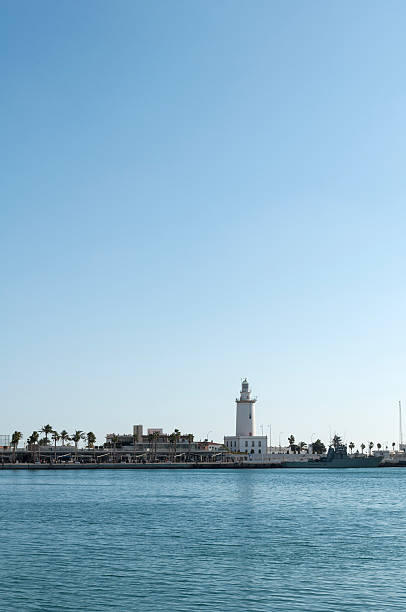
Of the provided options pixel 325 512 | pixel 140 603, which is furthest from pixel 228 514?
pixel 140 603

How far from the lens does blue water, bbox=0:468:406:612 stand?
31125mm

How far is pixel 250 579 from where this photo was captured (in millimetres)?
35344

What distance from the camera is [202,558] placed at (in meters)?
41.6

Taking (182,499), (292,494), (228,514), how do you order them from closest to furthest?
(228,514), (182,499), (292,494)

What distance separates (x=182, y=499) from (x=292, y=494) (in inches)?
725

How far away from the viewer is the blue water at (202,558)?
31.1 metres

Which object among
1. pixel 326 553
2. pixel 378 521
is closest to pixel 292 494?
pixel 378 521

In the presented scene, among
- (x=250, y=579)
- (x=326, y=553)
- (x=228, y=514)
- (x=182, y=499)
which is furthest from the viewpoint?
(x=182, y=499)

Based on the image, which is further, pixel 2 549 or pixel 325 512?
pixel 325 512

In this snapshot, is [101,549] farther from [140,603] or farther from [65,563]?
[140,603]

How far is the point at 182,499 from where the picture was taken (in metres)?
90.0

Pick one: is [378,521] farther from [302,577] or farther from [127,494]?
[127,494]

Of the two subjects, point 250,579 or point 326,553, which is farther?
point 326,553

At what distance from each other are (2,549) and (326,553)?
67.5 feet
